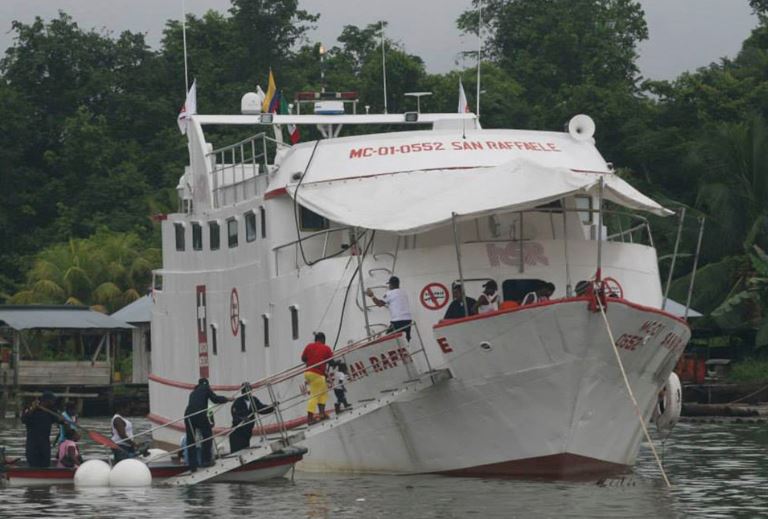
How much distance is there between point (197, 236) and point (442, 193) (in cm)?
895

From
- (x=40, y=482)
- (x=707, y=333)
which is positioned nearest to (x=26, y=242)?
(x=707, y=333)

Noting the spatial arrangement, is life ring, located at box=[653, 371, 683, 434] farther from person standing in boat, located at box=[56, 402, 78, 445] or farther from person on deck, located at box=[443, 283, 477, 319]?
person standing in boat, located at box=[56, 402, 78, 445]

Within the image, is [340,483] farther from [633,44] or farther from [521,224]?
[633,44]

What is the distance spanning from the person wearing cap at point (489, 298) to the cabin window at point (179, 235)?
10.5m

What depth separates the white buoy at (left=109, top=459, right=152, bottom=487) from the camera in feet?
85.2

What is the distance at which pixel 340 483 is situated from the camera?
26.1 meters

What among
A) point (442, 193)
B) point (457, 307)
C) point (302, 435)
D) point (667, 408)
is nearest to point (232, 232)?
point (442, 193)

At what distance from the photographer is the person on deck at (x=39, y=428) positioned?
26.4 m

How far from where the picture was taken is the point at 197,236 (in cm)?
3394

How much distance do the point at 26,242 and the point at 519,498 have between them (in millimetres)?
53792

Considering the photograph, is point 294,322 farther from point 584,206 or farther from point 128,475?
point 584,206

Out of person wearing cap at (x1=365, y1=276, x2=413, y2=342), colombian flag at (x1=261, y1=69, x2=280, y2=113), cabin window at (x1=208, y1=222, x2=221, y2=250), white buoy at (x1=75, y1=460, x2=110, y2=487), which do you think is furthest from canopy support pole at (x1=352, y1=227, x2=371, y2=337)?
colombian flag at (x1=261, y1=69, x2=280, y2=113)

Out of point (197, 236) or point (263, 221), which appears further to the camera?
point (197, 236)

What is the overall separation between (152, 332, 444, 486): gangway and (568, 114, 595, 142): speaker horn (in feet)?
16.7
